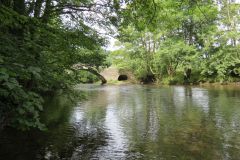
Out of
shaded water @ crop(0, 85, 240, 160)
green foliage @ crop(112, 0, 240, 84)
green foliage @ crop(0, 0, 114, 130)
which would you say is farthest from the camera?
green foliage @ crop(112, 0, 240, 84)

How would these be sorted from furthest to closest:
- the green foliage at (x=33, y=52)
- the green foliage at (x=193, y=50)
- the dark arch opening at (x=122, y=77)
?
the dark arch opening at (x=122, y=77), the green foliage at (x=193, y=50), the green foliage at (x=33, y=52)

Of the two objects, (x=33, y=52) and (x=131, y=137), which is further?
(x=131, y=137)

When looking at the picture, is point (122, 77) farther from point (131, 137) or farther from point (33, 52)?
point (33, 52)

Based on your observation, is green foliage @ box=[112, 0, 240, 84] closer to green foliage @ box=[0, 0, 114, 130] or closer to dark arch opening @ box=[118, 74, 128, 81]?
dark arch opening @ box=[118, 74, 128, 81]

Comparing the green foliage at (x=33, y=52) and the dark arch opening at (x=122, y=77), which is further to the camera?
the dark arch opening at (x=122, y=77)

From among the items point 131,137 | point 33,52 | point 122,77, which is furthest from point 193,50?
point 33,52

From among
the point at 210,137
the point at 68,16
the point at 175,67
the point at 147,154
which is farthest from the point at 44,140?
the point at 175,67

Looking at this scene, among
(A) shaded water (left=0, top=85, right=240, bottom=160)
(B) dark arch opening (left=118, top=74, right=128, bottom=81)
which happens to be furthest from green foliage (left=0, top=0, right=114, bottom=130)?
(B) dark arch opening (left=118, top=74, right=128, bottom=81)

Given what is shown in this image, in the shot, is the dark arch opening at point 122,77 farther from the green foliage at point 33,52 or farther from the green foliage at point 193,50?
the green foliage at point 33,52

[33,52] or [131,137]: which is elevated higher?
[33,52]

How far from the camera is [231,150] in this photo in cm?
811

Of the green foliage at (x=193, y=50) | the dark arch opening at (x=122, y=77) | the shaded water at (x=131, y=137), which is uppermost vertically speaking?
the green foliage at (x=193, y=50)

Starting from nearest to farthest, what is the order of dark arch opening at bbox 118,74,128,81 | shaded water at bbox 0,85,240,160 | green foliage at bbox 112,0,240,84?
1. shaded water at bbox 0,85,240,160
2. green foliage at bbox 112,0,240,84
3. dark arch opening at bbox 118,74,128,81

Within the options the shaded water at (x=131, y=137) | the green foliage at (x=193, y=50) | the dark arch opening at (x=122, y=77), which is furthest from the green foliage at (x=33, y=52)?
the dark arch opening at (x=122, y=77)
